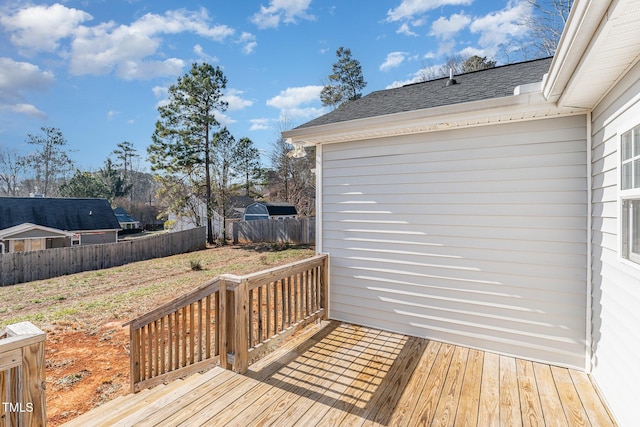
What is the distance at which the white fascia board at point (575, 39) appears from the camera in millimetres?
1289

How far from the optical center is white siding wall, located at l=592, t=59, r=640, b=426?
1.79m

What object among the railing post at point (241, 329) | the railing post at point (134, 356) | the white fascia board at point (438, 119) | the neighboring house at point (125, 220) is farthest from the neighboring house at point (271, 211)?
the railing post at point (241, 329)

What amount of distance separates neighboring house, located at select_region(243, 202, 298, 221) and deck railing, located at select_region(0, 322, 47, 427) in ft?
68.1

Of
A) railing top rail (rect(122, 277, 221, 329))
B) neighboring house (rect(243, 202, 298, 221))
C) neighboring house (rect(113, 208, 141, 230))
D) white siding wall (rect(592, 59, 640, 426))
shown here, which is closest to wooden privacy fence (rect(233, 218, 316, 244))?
neighboring house (rect(243, 202, 298, 221))

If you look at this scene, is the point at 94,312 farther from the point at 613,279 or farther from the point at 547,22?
the point at 547,22

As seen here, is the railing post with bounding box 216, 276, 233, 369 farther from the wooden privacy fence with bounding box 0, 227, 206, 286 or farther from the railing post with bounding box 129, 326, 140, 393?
the wooden privacy fence with bounding box 0, 227, 206, 286

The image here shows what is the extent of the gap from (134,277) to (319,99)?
14684 mm

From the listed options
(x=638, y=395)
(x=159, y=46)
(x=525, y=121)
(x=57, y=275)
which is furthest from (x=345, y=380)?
(x=159, y=46)

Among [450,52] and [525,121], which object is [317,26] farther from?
[525,121]

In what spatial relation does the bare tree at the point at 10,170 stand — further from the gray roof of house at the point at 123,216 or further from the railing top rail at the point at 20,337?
the railing top rail at the point at 20,337

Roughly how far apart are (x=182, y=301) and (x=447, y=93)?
365cm

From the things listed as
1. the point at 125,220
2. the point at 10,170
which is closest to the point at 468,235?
the point at 125,220

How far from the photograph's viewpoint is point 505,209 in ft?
9.88

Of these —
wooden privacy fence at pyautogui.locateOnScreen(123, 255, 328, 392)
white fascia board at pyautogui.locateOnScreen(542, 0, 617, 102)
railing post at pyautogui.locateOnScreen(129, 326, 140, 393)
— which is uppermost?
white fascia board at pyautogui.locateOnScreen(542, 0, 617, 102)
